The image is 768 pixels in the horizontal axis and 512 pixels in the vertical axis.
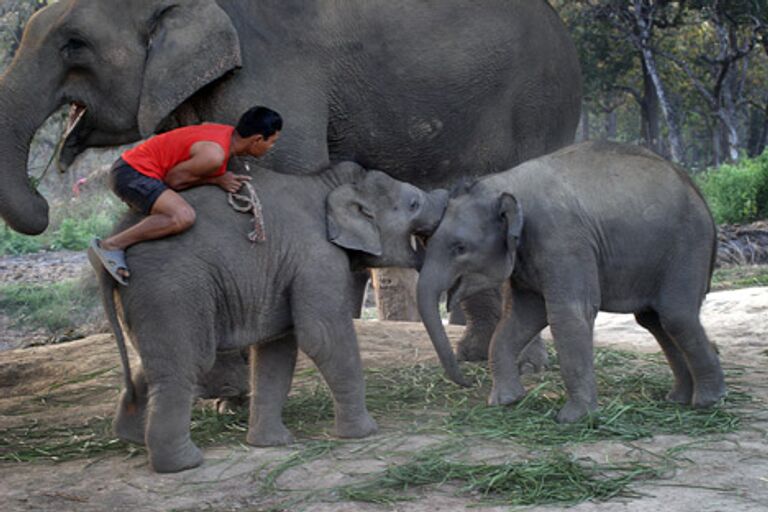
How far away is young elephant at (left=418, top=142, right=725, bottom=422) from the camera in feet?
19.3

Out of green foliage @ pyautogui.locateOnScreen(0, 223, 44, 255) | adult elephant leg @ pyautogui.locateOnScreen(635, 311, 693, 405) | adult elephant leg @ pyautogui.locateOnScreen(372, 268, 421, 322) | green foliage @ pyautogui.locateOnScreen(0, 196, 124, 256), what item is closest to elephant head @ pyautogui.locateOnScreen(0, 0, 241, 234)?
adult elephant leg @ pyautogui.locateOnScreen(635, 311, 693, 405)

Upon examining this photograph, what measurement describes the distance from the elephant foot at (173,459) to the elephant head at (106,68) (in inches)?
67.0

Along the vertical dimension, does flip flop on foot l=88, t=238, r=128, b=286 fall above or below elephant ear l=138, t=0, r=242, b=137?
below

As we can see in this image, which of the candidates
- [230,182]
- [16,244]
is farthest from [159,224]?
Answer: [16,244]

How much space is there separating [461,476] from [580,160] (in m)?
2.13

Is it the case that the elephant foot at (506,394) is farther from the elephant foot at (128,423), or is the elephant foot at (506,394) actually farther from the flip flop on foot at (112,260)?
the flip flop on foot at (112,260)

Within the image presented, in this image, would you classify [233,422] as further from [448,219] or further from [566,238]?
[566,238]

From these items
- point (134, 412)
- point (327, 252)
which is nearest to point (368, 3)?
point (327, 252)

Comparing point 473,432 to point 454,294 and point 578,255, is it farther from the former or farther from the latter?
point 578,255

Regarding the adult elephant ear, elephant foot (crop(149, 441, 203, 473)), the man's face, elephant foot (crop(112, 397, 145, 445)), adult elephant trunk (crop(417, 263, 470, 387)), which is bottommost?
elephant foot (crop(149, 441, 203, 473))

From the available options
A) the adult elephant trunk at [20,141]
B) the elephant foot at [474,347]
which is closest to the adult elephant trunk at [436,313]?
the elephant foot at [474,347]

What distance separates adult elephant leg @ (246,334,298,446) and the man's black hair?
1.05 m

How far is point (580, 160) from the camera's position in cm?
624

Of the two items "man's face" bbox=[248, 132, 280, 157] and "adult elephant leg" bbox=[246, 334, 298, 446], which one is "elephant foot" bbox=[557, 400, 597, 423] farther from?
"man's face" bbox=[248, 132, 280, 157]
